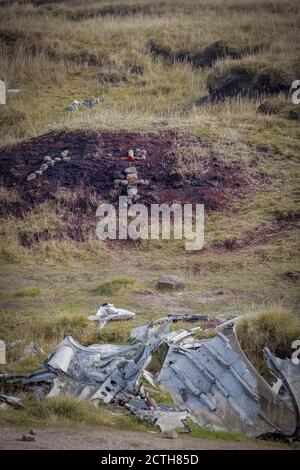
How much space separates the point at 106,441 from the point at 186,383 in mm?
2059

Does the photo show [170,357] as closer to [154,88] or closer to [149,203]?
[149,203]

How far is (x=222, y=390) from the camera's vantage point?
10.2m

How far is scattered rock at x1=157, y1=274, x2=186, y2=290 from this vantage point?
1507cm

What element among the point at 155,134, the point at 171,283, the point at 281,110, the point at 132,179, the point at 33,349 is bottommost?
the point at 171,283

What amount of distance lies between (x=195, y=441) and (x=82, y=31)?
2526cm

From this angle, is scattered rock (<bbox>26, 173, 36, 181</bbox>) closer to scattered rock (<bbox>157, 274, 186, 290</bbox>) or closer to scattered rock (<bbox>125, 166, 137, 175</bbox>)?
scattered rock (<bbox>125, 166, 137, 175</bbox>)

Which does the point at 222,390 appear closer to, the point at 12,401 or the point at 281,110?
the point at 12,401

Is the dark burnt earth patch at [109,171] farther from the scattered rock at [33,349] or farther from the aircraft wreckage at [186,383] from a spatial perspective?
the aircraft wreckage at [186,383]

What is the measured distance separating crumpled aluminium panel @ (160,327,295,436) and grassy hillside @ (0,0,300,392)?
2.09 metres

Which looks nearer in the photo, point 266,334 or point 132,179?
point 266,334

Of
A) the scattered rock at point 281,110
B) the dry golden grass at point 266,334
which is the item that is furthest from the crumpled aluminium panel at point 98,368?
the scattered rock at point 281,110

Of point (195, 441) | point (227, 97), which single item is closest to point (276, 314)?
point (195, 441)

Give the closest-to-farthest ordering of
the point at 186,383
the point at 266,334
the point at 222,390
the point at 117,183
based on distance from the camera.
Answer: the point at 222,390, the point at 186,383, the point at 266,334, the point at 117,183

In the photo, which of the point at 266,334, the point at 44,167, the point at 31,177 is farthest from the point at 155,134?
the point at 266,334
